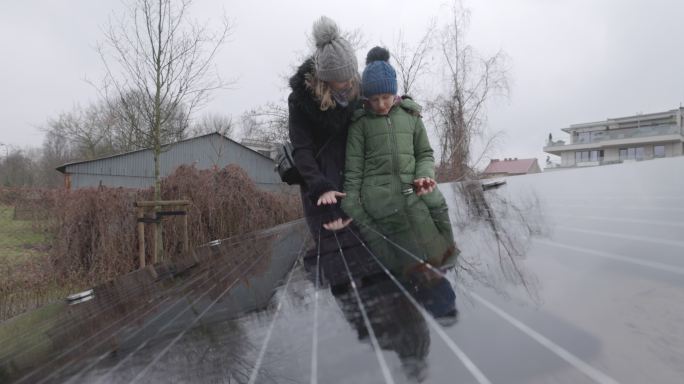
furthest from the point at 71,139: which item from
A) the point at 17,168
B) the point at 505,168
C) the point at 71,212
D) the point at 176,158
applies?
the point at 505,168

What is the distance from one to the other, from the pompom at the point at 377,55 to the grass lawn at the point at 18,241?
872 centimetres

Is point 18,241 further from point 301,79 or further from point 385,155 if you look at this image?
point 385,155

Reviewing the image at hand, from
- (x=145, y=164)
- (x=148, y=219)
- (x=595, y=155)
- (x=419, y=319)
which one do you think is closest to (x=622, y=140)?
(x=595, y=155)

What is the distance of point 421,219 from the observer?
131 centimetres

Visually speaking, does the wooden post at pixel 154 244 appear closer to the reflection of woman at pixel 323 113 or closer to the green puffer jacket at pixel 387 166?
the reflection of woman at pixel 323 113

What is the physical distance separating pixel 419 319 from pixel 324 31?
1606 millimetres

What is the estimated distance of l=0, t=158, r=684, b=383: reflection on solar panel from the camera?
388mm

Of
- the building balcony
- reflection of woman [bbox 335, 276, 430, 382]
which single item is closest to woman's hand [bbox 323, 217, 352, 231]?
reflection of woman [bbox 335, 276, 430, 382]

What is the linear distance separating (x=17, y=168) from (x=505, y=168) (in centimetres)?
4451

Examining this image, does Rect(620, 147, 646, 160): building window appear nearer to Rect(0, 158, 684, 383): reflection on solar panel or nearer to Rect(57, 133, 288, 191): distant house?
Rect(57, 133, 288, 191): distant house

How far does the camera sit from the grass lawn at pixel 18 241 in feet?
29.3

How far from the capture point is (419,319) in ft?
1.73

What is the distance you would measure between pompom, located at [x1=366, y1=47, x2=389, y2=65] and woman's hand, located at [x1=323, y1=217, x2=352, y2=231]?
3.01ft

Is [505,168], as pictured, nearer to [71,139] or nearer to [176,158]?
[176,158]
